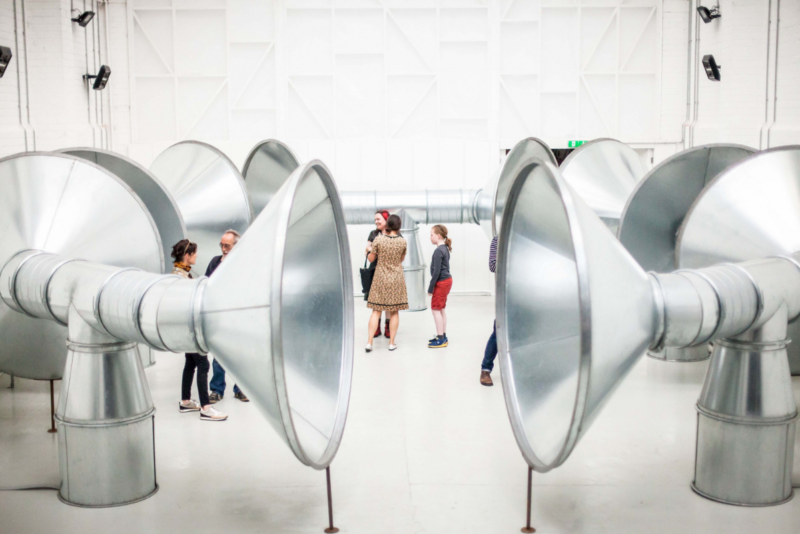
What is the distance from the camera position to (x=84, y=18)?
1066 cm

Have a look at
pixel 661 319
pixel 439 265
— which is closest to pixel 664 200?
pixel 439 265

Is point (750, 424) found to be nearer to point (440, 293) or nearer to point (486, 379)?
point (486, 379)

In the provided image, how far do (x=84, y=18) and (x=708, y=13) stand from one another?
9.39 meters

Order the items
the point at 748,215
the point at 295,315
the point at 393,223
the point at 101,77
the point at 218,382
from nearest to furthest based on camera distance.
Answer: the point at 295,315, the point at 748,215, the point at 218,382, the point at 393,223, the point at 101,77

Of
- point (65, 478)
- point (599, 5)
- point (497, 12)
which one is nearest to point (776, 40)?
point (599, 5)

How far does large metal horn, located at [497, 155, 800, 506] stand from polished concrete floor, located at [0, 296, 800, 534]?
1.42ft

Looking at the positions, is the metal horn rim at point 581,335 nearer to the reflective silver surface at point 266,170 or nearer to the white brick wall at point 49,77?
the reflective silver surface at point 266,170

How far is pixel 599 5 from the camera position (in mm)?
12078

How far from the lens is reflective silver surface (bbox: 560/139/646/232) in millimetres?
7695

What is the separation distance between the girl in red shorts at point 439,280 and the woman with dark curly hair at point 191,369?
2911 millimetres

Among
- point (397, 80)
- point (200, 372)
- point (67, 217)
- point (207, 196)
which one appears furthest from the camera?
point (397, 80)

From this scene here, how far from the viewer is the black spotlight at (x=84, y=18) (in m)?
10.6

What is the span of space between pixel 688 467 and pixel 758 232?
62.6 inches

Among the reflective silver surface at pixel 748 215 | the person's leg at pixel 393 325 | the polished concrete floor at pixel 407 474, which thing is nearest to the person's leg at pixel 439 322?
the person's leg at pixel 393 325
